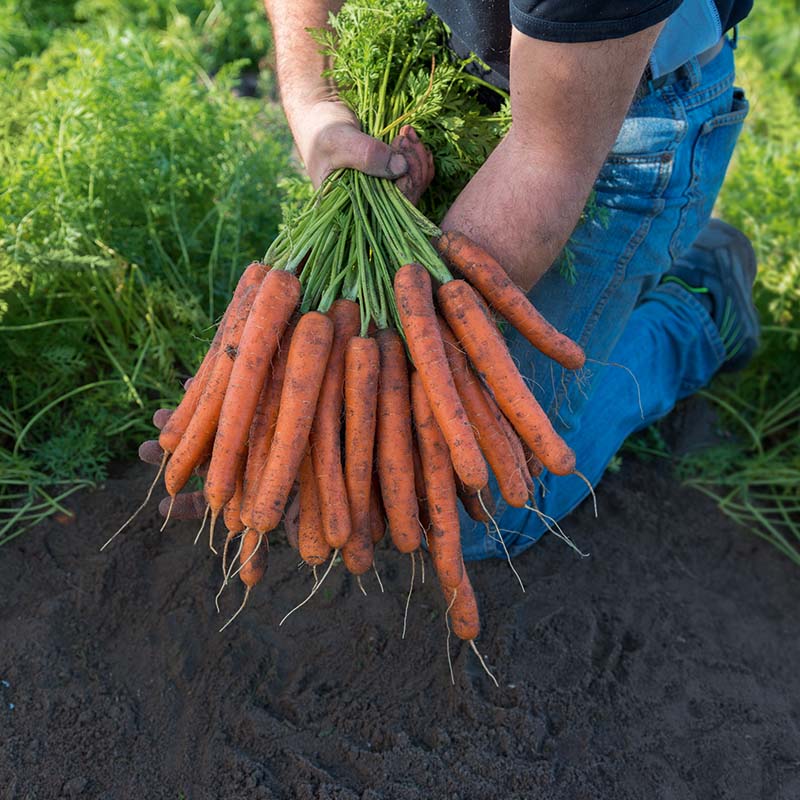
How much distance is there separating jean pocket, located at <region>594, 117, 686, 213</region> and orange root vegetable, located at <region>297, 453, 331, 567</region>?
3.61 feet

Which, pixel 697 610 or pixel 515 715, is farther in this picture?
Result: pixel 697 610

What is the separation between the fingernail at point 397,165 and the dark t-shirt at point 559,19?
0.36 meters

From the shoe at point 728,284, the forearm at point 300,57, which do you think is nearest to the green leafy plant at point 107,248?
the forearm at point 300,57

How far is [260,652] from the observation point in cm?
229

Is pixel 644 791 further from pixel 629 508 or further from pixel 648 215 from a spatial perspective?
pixel 648 215

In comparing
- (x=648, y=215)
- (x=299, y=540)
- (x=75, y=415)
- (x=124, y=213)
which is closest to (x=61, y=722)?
(x=299, y=540)

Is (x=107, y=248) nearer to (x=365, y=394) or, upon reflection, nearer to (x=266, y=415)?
(x=266, y=415)

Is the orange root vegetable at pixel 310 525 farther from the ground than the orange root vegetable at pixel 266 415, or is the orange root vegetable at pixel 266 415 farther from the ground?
the orange root vegetable at pixel 266 415

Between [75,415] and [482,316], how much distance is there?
166 centimetres

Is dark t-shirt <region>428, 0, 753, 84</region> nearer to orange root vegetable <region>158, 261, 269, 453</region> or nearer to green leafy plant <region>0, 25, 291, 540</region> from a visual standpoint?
orange root vegetable <region>158, 261, 269, 453</region>

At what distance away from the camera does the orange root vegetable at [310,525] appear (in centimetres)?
184

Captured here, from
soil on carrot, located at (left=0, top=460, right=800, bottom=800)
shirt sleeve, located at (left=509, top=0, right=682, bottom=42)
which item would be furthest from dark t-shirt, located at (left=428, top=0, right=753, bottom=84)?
soil on carrot, located at (left=0, top=460, right=800, bottom=800)

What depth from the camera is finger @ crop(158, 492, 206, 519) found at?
2051 millimetres

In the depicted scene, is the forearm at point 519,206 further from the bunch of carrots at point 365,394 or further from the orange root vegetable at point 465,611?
the orange root vegetable at point 465,611
